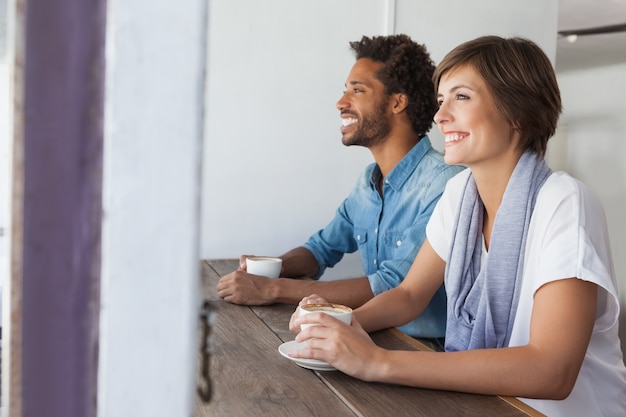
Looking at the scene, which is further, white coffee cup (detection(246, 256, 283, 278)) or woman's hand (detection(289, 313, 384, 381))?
white coffee cup (detection(246, 256, 283, 278))

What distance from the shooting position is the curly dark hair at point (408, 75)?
7.11 feet

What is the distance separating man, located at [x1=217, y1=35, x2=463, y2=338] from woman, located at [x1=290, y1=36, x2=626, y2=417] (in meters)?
0.28

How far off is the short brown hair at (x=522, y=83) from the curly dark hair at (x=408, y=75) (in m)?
0.74

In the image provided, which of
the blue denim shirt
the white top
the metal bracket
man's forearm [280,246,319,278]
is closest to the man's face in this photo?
the blue denim shirt

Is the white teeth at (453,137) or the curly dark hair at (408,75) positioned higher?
the curly dark hair at (408,75)

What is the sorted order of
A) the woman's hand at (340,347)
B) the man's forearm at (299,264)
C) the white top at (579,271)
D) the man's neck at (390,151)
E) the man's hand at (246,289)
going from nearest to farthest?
1. the woman's hand at (340,347)
2. the white top at (579,271)
3. the man's hand at (246,289)
4. the man's forearm at (299,264)
5. the man's neck at (390,151)

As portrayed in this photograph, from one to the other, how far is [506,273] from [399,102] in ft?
3.25

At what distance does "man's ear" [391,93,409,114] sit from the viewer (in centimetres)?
216

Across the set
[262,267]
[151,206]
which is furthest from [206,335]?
[262,267]

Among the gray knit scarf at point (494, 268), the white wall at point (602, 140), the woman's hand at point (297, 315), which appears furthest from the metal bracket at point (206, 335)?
the white wall at point (602, 140)

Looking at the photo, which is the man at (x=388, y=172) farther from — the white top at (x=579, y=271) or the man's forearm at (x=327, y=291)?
the white top at (x=579, y=271)

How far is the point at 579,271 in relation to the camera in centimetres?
107

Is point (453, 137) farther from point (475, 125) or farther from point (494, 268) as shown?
point (494, 268)

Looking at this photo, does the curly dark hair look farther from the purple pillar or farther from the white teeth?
the purple pillar
